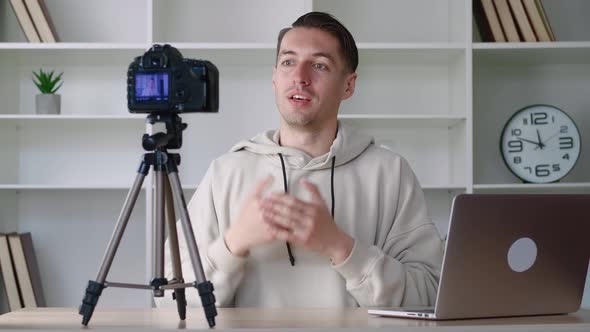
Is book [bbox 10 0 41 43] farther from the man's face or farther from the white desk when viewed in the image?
the white desk

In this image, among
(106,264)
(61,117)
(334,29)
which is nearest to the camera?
(106,264)

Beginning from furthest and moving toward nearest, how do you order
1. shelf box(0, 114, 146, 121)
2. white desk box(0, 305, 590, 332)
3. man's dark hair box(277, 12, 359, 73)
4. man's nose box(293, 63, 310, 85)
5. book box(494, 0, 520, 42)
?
1. book box(494, 0, 520, 42)
2. shelf box(0, 114, 146, 121)
3. man's dark hair box(277, 12, 359, 73)
4. man's nose box(293, 63, 310, 85)
5. white desk box(0, 305, 590, 332)

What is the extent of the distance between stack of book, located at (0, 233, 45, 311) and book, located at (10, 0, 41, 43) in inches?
30.5

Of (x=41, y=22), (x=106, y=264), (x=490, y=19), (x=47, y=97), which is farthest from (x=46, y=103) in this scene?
(x=106, y=264)

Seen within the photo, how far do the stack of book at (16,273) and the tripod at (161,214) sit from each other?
6.52ft

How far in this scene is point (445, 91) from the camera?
3.72 metres

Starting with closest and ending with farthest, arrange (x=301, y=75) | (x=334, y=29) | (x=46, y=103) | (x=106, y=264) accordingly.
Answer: (x=106, y=264)
(x=301, y=75)
(x=334, y=29)
(x=46, y=103)

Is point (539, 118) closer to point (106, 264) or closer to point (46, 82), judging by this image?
point (46, 82)

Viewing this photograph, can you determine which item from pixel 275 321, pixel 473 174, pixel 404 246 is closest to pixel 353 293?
pixel 404 246

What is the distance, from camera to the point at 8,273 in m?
3.42

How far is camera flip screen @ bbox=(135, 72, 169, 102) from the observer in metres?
1.56

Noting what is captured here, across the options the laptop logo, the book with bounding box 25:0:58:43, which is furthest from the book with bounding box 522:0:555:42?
the laptop logo

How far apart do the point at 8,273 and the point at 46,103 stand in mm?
678

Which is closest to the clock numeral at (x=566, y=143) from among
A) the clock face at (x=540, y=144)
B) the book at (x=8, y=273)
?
the clock face at (x=540, y=144)
